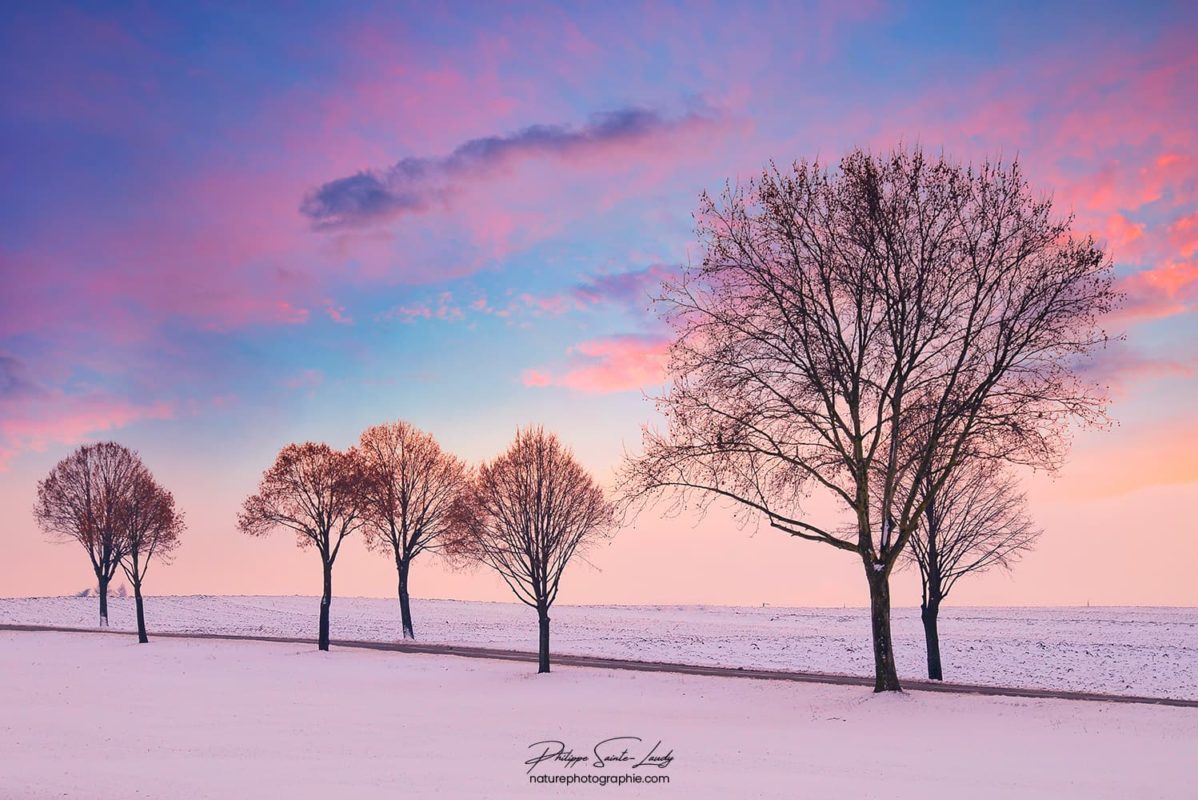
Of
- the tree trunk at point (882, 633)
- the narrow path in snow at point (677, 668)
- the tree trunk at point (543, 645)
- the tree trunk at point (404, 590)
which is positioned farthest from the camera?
the tree trunk at point (404, 590)

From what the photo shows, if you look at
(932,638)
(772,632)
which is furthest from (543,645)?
(772,632)

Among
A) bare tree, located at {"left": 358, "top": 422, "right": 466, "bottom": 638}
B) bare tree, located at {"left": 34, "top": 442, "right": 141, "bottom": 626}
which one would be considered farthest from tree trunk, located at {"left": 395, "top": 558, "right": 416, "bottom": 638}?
bare tree, located at {"left": 34, "top": 442, "right": 141, "bottom": 626}

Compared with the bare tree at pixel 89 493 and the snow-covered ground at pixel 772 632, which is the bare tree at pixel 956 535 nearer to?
the snow-covered ground at pixel 772 632

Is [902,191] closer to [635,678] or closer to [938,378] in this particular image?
[938,378]

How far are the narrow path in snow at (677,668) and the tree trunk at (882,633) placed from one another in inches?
96.2

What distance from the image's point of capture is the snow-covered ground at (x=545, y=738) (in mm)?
18922

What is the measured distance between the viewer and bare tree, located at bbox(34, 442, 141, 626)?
67.9 metres

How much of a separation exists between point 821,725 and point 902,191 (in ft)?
53.7

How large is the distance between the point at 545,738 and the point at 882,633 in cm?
1151

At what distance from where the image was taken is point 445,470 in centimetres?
5975

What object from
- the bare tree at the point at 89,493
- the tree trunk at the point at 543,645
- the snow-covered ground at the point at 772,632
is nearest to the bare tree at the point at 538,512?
the tree trunk at the point at 543,645

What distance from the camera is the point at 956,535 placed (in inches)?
1580

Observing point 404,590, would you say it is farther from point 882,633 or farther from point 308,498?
point 882,633

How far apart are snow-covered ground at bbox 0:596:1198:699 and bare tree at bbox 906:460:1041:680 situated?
5.07 m
